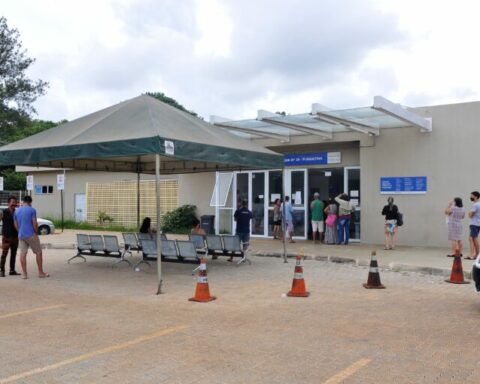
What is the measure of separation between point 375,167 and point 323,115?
342 centimetres

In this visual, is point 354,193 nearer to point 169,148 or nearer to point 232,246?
point 232,246

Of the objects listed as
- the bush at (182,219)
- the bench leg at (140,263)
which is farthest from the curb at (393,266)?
the bush at (182,219)

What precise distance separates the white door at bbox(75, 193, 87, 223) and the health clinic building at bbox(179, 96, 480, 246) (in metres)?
10.6

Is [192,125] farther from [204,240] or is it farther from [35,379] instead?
[35,379]

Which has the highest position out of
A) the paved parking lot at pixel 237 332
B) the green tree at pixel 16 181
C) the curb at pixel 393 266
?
the green tree at pixel 16 181

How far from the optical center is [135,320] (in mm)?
7477

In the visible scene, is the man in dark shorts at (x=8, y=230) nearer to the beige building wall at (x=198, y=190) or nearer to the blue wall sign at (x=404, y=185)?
the beige building wall at (x=198, y=190)

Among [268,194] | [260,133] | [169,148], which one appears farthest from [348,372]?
[268,194]

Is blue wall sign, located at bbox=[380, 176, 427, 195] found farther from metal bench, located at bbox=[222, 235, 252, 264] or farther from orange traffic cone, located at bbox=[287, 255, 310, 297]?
orange traffic cone, located at bbox=[287, 255, 310, 297]

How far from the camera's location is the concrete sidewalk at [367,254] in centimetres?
1249

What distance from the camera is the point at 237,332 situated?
683cm

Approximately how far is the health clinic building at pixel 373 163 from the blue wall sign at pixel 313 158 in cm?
4

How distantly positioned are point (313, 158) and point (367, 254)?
550 cm

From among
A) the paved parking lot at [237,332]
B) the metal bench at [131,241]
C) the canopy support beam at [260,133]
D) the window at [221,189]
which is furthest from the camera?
the window at [221,189]
